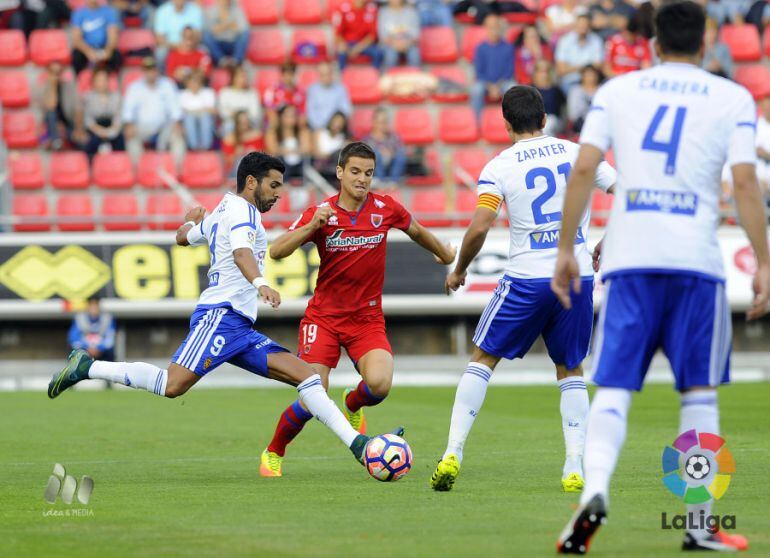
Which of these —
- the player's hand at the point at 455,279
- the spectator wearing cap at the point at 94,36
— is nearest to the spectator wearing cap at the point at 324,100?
the spectator wearing cap at the point at 94,36

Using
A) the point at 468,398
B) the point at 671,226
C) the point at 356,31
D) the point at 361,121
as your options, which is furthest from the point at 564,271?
the point at 356,31

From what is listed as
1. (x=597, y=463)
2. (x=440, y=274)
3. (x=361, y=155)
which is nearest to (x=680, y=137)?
(x=597, y=463)

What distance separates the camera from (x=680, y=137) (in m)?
5.96

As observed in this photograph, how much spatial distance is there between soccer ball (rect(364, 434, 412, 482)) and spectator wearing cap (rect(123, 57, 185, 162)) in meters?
15.0

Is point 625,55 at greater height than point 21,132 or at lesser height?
greater

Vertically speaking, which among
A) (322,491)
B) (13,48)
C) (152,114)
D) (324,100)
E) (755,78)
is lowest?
(322,491)

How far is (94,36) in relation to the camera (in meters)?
23.9

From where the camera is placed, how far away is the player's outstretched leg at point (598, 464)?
5.68 m

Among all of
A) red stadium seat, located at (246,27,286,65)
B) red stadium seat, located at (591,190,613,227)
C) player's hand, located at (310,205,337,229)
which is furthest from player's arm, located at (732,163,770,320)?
red stadium seat, located at (246,27,286,65)

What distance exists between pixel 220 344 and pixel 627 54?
51.2 ft

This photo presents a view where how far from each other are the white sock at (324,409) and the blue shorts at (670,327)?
129 inches

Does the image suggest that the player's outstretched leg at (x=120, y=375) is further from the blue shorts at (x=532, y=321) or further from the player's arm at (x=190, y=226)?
the blue shorts at (x=532, y=321)

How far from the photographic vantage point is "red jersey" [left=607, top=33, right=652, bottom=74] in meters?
23.4

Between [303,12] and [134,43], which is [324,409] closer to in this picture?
[134,43]
